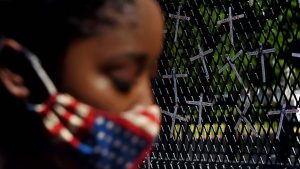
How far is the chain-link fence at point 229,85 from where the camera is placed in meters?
4.18

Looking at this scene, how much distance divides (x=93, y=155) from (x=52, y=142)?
0.35 ft

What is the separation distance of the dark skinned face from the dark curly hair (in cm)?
2

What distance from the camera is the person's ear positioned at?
5.53 ft

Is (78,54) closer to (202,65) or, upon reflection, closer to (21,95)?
(21,95)

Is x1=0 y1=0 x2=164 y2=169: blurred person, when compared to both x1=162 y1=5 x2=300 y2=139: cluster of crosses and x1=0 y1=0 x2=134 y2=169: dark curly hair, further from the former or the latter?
x1=162 y1=5 x2=300 y2=139: cluster of crosses

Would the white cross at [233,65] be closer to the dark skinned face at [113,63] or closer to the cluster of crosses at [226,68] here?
the cluster of crosses at [226,68]

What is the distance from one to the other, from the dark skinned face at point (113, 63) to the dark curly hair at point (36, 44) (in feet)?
0.08

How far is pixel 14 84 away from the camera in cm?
169

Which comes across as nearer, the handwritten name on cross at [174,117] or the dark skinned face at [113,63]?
the dark skinned face at [113,63]

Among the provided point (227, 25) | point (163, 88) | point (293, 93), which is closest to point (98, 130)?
point (293, 93)

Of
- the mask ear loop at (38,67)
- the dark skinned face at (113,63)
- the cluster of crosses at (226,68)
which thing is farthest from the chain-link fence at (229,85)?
the mask ear loop at (38,67)

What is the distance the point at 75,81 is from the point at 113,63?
0.10 m

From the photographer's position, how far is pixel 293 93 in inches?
161

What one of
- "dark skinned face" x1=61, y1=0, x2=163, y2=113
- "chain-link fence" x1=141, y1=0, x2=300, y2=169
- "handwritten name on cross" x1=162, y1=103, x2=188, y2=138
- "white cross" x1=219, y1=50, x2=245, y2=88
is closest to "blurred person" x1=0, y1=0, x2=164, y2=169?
"dark skinned face" x1=61, y1=0, x2=163, y2=113
